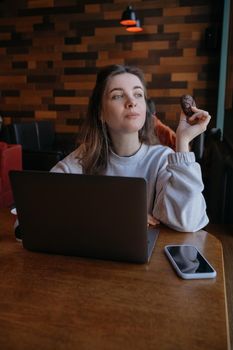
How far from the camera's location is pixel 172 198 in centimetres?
107

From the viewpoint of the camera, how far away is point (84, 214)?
0.80 meters

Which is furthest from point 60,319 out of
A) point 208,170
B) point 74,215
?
point 208,170

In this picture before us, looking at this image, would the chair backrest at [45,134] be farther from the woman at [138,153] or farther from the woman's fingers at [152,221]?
the woman's fingers at [152,221]

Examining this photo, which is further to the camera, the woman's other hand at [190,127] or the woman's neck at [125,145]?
the woman's neck at [125,145]

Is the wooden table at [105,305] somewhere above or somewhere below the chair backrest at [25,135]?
above

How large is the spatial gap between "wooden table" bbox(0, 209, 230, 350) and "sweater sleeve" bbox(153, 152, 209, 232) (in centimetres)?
16

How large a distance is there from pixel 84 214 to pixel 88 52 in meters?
4.71

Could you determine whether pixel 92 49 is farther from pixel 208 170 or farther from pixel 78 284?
pixel 78 284

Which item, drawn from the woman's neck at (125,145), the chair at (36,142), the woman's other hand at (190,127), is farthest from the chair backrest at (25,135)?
the woman's other hand at (190,127)

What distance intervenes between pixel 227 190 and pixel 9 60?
4.19m

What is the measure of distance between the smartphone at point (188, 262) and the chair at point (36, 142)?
296cm

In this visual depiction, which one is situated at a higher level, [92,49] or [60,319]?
[92,49]

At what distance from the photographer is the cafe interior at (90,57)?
4.56m

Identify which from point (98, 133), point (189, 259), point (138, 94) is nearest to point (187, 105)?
point (138, 94)
